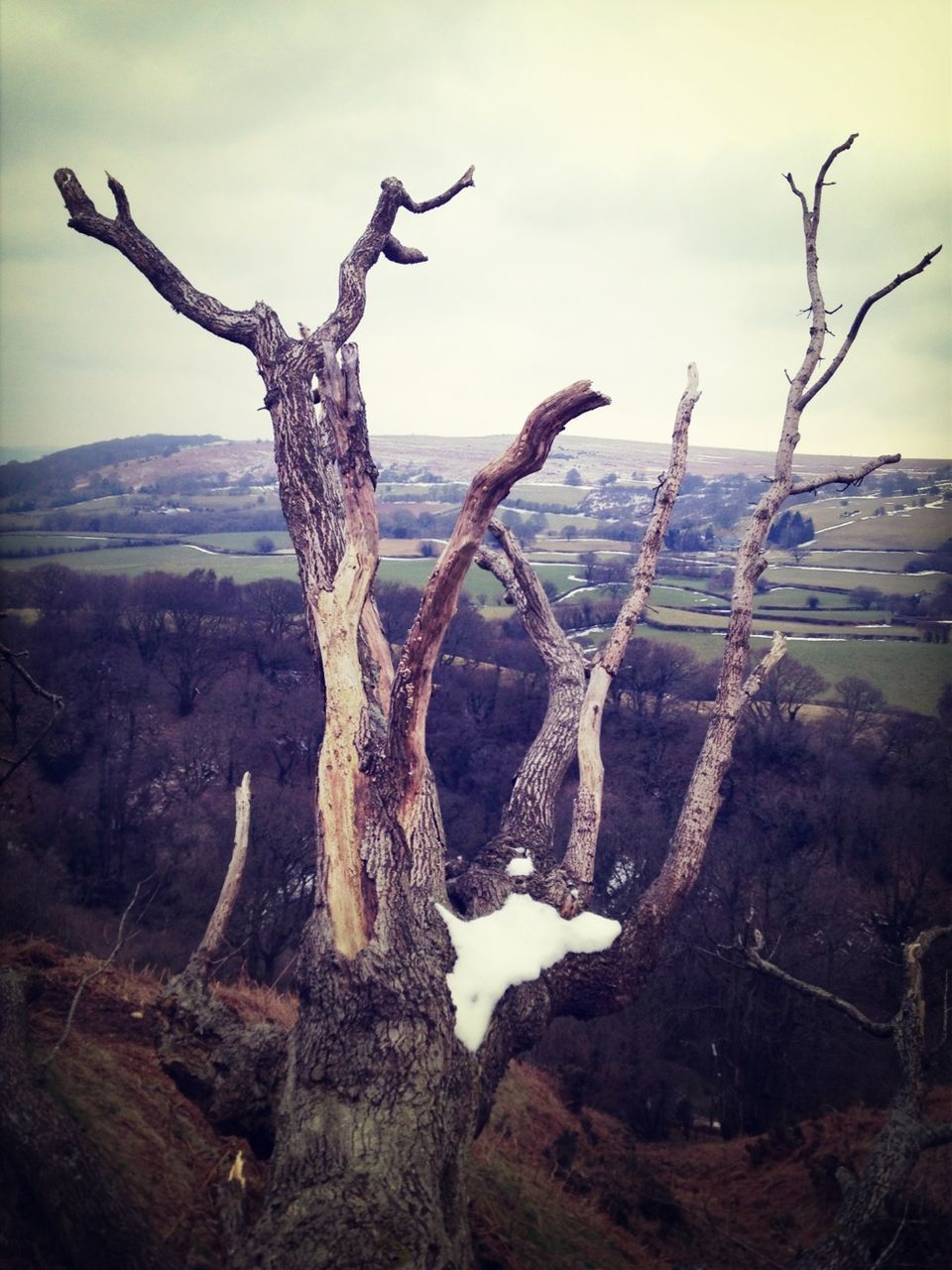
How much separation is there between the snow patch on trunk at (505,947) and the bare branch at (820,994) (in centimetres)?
95

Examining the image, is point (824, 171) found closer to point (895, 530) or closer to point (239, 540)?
point (895, 530)

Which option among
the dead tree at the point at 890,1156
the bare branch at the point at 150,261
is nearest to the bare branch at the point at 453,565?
the dead tree at the point at 890,1156

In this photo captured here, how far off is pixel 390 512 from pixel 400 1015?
62.9 feet

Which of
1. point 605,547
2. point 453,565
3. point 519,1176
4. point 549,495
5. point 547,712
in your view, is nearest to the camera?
point 453,565

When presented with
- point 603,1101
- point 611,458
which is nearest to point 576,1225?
point 603,1101

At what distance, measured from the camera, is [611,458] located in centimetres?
2655

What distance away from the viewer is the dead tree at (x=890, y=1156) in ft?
11.6

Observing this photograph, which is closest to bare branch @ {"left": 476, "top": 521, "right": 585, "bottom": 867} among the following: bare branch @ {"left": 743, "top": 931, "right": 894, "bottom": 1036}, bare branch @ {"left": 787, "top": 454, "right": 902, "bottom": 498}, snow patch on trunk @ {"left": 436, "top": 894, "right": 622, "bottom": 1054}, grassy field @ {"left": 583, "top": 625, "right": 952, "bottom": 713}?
snow patch on trunk @ {"left": 436, "top": 894, "right": 622, "bottom": 1054}

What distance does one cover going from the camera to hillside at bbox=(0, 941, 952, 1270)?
371cm

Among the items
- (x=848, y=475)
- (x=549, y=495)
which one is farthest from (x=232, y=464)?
(x=848, y=475)

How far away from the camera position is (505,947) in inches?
191

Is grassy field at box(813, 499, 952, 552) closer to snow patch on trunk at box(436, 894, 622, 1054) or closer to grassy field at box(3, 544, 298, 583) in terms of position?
snow patch on trunk at box(436, 894, 622, 1054)

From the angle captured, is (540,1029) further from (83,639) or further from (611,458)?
(611,458)

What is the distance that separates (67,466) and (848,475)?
2109 cm
